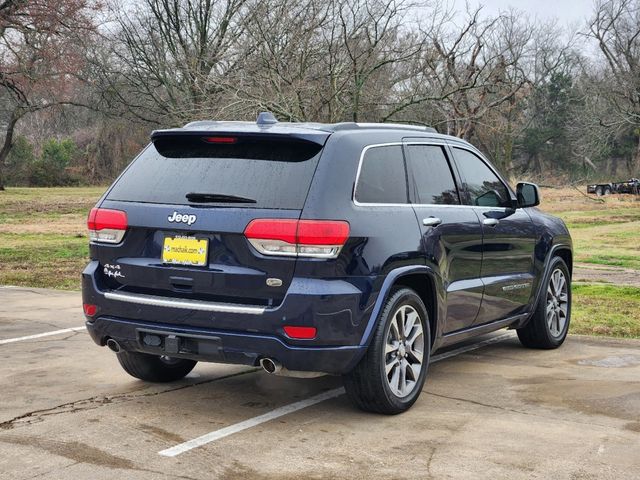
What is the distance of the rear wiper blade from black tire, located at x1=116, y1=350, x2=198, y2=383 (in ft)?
4.45

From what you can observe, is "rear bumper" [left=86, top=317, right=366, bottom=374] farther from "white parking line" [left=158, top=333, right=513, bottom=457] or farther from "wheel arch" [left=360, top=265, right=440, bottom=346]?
"white parking line" [left=158, top=333, right=513, bottom=457]

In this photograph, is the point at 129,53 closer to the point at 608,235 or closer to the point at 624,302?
the point at 608,235

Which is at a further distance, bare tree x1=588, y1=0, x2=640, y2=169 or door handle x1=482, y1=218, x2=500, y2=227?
bare tree x1=588, y1=0, x2=640, y2=169

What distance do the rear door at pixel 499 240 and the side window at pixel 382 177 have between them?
888 mm

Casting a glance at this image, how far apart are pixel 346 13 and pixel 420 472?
18.0 m

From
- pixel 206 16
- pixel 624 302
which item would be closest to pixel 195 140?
pixel 624 302

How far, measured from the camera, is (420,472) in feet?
14.7

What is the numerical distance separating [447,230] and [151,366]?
219 centimetres

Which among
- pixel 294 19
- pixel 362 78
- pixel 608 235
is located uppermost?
pixel 294 19

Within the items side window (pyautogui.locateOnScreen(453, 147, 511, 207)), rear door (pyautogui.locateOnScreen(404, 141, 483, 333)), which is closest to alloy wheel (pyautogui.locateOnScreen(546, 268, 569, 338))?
side window (pyautogui.locateOnScreen(453, 147, 511, 207))

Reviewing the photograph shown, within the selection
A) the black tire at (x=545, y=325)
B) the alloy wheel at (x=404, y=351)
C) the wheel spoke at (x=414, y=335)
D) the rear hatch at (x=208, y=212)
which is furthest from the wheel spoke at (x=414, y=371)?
the black tire at (x=545, y=325)

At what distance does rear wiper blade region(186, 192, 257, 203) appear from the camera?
5.28 meters

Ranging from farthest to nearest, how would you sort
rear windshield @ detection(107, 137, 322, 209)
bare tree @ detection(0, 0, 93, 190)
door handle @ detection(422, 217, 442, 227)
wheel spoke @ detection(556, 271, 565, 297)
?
bare tree @ detection(0, 0, 93, 190) → wheel spoke @ detection(556, 271, 565, 297) → door handle @ detection(422, 217, 442, 227) → rear windshield @ detection(107, 137, 322, 209)

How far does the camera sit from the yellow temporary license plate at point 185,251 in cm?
527
